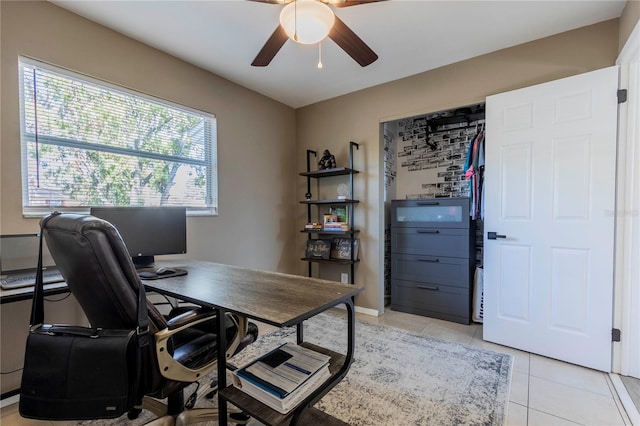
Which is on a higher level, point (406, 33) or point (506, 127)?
point (406, 33)

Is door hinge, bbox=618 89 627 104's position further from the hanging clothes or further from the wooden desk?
the wooden desk

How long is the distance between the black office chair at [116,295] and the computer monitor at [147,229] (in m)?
0.99

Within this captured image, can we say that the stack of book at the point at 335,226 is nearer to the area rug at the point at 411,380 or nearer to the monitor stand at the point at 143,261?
the area rug at the point at 411,380

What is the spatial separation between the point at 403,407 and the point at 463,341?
1.21 m

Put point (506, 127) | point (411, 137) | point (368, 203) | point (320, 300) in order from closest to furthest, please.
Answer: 1. point (320, 300)
2. point (506, 127)
3. point (368, 203)
4. point (411, 137)

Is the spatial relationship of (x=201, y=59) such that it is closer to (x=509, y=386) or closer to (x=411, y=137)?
(x=411, y=137)

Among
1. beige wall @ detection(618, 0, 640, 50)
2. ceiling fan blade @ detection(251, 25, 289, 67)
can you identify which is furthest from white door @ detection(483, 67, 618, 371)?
ceiling fan blade @ detection(251, 25, 289, 67)

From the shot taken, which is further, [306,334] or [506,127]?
[306,334]

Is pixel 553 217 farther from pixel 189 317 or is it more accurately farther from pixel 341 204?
pixel 189 317

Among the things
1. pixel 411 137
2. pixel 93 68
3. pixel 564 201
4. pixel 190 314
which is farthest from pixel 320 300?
pixel 411 137

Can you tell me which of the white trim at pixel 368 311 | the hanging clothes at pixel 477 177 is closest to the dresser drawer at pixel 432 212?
the hanging clothes at pixel 477 177

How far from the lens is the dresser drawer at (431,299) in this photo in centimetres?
304

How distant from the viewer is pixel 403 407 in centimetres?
172

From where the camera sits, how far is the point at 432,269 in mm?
3211
